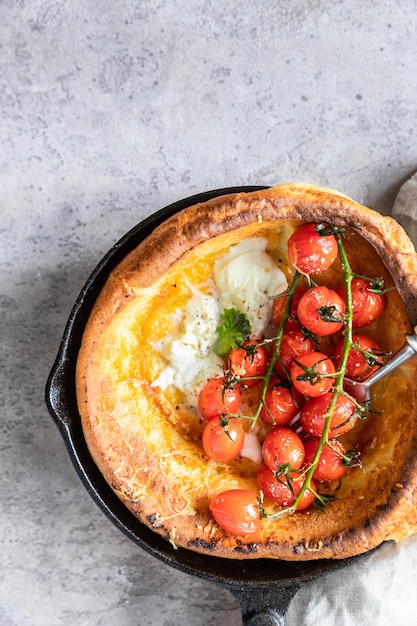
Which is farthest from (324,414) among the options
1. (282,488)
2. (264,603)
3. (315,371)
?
(264,603)

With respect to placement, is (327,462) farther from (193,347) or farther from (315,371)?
(193,347)

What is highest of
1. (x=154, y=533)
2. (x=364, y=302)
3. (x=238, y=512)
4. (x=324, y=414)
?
(x=364, y=302)

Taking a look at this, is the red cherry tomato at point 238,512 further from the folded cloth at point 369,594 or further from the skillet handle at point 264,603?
the folded cloth at point 369,594

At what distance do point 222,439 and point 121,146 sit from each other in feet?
3.24

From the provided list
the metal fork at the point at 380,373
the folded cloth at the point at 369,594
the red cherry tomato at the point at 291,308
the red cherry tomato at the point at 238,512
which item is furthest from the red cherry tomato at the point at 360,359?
the folded cloth at the point at 369,594

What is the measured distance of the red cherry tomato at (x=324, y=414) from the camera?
6.90 ft

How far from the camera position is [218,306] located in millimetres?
2219

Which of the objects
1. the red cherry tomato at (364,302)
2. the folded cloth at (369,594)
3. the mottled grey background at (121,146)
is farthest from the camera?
the mottled grey background at (121,146)

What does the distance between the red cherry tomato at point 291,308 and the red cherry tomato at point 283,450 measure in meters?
0.30

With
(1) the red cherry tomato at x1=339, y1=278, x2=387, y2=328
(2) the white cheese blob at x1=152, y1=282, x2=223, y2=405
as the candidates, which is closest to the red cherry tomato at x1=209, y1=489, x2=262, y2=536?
(2) the white cheese blob at x1=152, y1=282, x2=223, y2=405

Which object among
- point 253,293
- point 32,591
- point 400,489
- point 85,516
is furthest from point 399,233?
point 32,591

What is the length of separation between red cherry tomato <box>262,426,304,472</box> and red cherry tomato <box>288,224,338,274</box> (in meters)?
0.46

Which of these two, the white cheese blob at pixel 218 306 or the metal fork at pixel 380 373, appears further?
the white cheese blob at pixel 218 306

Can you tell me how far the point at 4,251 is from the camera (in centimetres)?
246
